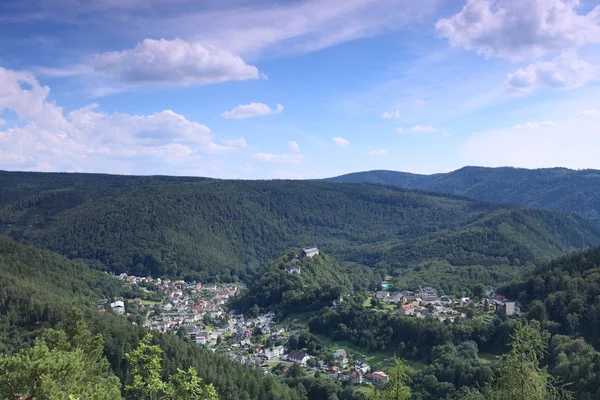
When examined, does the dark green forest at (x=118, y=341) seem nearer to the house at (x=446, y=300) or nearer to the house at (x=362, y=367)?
the house at (x=362, y=367)

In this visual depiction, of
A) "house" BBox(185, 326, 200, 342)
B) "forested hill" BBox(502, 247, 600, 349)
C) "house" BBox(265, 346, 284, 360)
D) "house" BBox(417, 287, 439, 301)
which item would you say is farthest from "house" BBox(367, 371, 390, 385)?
"house" BBox(185, 326, 200, 342)

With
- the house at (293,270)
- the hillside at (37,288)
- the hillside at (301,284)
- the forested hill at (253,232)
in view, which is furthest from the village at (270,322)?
the forested hill at (253,232)

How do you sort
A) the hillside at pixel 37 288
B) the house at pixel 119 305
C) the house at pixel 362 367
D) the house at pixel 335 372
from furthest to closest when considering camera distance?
the house at pixel 119 305 < the house at pixel 362 367 < the house at pixel 335 372 < the hillside at pixel 37 288

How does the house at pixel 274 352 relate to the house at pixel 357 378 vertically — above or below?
below

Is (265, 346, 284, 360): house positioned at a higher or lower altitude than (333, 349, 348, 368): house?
lower

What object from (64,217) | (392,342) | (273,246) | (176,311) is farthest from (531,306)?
(64,217)

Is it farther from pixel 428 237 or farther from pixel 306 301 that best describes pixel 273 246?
pixel 306 301

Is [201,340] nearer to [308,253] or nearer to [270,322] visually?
[270,322]

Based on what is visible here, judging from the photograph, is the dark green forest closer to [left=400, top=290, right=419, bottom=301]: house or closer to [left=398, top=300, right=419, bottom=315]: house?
[left=398, top=300, right=419, bottom=315]: house
